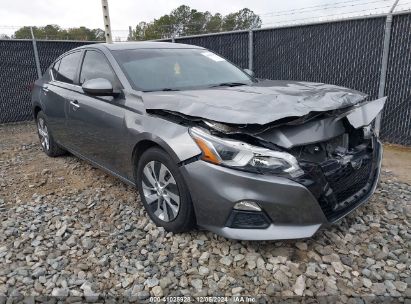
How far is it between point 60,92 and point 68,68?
0.33 metres

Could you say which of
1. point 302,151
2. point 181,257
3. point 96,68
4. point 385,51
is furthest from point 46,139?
point 385,51

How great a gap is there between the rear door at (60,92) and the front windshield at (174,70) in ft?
3.41

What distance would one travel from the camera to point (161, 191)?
9.59ft

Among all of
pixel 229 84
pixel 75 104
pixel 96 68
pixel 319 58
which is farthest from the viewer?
pixel 319 58

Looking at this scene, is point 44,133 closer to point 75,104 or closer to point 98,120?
point 75,104

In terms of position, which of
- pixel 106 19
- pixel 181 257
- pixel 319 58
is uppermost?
pixel 106 19

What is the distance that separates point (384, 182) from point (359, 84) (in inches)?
109

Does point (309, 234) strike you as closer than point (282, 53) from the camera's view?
Yes

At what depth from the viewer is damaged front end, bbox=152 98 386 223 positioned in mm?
2342

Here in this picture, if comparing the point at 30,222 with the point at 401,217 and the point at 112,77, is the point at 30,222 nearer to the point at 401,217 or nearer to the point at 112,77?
the point at 112,77

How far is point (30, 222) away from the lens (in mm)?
3346

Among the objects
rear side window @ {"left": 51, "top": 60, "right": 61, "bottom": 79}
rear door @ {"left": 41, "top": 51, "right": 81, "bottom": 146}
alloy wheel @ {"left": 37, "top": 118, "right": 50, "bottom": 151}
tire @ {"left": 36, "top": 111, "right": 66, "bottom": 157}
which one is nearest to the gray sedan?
rear door @ {"left": 41, "top": 51, "right": 81, "bottom": 146}

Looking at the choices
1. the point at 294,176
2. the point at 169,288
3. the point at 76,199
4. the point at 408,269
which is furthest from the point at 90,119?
the point at 408,269

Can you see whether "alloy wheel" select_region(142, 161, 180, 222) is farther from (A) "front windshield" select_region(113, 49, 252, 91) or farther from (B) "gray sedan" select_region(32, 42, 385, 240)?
(A) "front windshield" select_region(113, 49, 252, 91)
